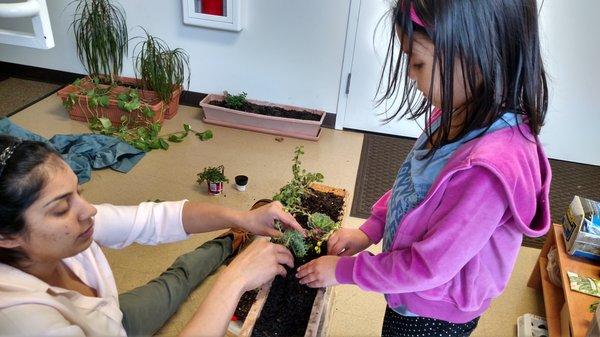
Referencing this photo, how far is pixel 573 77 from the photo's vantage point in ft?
8.52

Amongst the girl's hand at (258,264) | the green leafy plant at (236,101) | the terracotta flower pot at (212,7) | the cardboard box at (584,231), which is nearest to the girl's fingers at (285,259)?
the girl's hand at (258,264)

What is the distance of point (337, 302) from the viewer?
171 centimetres

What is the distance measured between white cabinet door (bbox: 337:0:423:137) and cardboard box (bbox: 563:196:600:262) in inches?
41.6

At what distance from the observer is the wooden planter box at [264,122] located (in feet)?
9.20

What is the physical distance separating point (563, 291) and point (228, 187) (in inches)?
62.4

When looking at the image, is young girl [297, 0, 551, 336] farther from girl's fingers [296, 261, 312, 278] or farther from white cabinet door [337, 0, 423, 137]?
white cabinet door [337, 0, 423, 137]

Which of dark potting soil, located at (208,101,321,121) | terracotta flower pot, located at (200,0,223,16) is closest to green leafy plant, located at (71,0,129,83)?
terracotta flower pot, located at (200,0,223,16)

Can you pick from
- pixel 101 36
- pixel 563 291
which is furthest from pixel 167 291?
pixel 101 36

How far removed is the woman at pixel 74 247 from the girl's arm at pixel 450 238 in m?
0.32

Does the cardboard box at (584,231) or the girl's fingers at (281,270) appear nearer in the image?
the girl's fingers at (281,270)

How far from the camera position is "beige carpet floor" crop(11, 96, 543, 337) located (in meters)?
1.68

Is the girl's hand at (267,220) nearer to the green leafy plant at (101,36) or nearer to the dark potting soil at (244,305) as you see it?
the dark potting soil at (244,305)

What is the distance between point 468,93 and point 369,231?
49 centimetres

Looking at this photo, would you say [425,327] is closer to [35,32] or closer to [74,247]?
[74,247]
